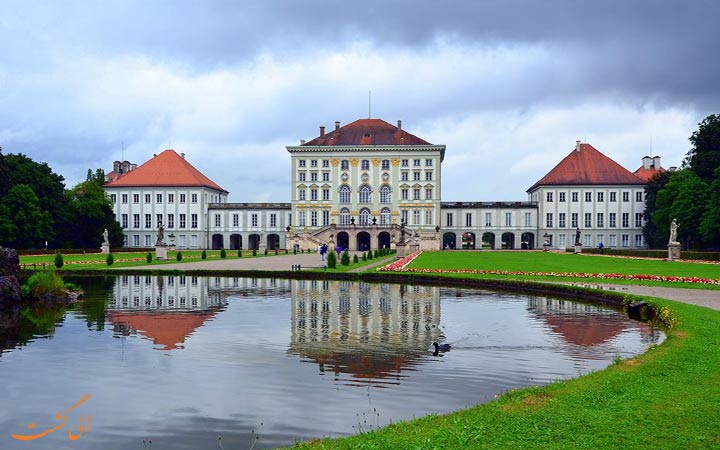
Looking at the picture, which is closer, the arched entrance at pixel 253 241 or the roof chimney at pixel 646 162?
the arched entrance at pixel 253 241

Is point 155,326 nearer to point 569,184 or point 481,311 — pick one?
point 481,311

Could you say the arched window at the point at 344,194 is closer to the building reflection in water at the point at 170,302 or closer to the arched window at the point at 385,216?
the arched window at the point at 385,216

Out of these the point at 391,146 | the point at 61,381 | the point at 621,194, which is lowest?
the point at 61,381

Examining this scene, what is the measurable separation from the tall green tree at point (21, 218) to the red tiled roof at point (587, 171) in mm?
57554

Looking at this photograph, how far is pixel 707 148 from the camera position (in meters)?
61.3

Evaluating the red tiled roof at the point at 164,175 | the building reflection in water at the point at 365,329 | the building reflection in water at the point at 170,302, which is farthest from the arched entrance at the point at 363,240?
the building reflection in water at the point at 365,329

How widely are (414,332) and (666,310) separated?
607 cm

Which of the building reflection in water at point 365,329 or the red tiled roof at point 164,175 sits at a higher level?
the red tiled roof at point 164,175

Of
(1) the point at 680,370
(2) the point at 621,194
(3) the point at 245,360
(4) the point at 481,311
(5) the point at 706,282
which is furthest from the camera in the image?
(2) the point at 621,194

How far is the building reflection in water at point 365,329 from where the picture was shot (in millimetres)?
10578

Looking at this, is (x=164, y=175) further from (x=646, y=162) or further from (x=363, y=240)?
(x=646, y=162)

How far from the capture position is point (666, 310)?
595 inches

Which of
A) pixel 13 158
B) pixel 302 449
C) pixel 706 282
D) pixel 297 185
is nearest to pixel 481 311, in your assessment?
pixel 706 282

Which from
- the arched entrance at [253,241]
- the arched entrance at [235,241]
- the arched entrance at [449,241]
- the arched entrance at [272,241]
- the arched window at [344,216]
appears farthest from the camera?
the arched entrance at [449,241]
